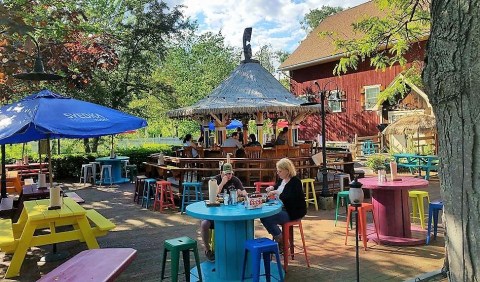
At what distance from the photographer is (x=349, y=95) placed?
22.8m

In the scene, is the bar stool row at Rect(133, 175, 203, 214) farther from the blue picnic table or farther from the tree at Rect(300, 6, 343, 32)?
the tree at Rect(300, 6, 343, 32)

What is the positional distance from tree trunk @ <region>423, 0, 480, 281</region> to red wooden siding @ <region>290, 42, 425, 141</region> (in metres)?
19.5

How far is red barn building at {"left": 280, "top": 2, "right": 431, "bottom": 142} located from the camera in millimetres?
20772

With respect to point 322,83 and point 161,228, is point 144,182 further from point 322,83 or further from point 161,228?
point 322,83

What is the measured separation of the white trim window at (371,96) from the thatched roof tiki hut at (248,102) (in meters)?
9.19

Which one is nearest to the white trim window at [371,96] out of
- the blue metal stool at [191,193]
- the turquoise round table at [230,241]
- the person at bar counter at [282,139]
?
the person at bar counter at [282,139]

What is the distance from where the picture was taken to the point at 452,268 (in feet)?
7.02

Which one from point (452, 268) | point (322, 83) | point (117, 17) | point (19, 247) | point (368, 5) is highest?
point (368, 5)

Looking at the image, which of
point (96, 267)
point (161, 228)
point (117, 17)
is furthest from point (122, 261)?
point (117, 17)

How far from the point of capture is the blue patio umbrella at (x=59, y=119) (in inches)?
200

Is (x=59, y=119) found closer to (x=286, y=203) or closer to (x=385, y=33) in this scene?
(x=286, y=203)

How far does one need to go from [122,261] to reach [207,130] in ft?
36.9

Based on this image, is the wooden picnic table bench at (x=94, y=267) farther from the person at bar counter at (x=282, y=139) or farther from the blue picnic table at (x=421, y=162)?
the blue picnic table at (x=421, y=162)

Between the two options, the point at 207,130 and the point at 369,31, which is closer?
the point at 369,31
